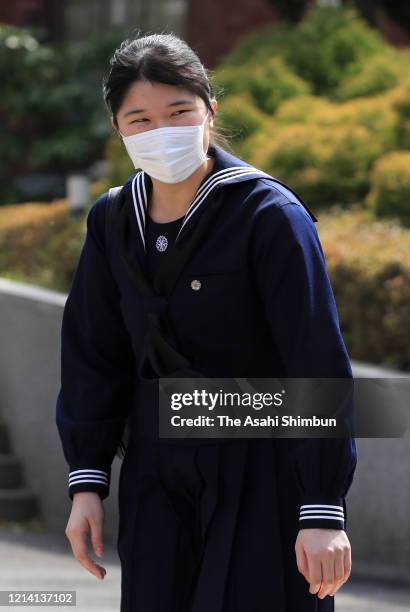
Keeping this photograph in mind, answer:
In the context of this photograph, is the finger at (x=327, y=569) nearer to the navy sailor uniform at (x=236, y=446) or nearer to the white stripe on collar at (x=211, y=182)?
the navy sailor uniform at (x=236, y=446)

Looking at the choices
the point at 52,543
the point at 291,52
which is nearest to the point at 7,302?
the point at 52,543

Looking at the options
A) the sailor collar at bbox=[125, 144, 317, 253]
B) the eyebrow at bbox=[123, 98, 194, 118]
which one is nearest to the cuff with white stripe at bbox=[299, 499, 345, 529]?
the sailor collar at bbox=[125, 144, 317, 253]

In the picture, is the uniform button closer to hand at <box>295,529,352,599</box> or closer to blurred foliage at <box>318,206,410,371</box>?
hand at <box>295,529,352,599</box>

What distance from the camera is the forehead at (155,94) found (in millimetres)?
2816

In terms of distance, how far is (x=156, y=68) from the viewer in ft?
9.20

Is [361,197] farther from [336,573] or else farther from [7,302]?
[336,573]

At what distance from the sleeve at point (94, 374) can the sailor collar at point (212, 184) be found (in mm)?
128

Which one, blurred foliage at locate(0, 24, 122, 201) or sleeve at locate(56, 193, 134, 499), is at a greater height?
blurred foliage at locate(0, 24, 122, 201)

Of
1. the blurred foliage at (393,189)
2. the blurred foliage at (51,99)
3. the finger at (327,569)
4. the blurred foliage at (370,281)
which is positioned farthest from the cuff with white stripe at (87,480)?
the blurred foliage at (51,99)

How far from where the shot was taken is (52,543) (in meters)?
6.82

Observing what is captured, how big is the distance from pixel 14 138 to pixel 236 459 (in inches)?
500

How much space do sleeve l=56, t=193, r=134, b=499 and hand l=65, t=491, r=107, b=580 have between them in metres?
0.02

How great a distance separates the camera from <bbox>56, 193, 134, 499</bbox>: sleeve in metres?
3.00

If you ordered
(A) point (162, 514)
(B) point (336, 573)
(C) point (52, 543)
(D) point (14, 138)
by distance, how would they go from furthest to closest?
(D) point (14, 138), (C) point (52, 543), (A) point (162, 514), (B) point (336, 573)
